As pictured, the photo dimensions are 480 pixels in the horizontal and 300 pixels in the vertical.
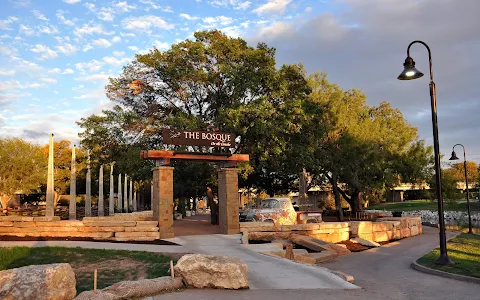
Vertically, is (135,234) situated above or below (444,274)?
above

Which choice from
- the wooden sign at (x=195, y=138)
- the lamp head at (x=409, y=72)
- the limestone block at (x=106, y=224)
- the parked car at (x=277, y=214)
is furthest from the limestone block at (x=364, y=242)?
the limestone block at (x=106, y=224)

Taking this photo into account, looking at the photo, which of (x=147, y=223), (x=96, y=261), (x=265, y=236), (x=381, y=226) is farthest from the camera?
(x=381, y=226)

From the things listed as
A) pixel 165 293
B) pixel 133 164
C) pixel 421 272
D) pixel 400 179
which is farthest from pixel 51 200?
pixel 400 179

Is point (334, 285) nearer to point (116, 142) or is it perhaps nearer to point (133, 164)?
point (133, 164)

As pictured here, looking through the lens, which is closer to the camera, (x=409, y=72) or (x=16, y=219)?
(x=409, y=72)

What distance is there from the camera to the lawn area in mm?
8992

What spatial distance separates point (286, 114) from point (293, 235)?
773 centimetres

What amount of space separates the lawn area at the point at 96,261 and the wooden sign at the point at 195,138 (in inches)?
224

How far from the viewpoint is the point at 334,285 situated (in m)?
9.29

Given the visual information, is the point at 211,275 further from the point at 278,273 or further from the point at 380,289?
the point at 380,289

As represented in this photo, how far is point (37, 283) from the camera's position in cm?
680

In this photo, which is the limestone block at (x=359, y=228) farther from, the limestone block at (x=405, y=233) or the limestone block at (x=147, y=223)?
the limestone block at (x=147, y=223)

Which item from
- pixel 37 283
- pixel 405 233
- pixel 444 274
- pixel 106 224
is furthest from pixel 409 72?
pixel 405 233

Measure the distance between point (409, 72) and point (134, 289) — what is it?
9955mm
